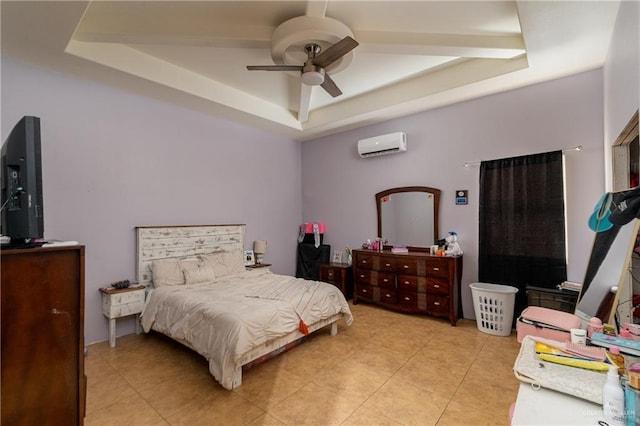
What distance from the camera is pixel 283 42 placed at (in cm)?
247

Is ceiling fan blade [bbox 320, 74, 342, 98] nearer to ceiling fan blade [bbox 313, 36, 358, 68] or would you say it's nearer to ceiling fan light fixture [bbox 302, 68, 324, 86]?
ceiling fan light fixture [bbox 302, 68, 324, 86]

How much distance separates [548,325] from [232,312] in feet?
7.44

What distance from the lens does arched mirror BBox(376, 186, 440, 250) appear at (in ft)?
13.6

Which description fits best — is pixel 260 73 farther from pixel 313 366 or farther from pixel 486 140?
pixel 313 366

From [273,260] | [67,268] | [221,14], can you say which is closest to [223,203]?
[273,260]

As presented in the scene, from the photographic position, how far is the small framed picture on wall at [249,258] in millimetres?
4617

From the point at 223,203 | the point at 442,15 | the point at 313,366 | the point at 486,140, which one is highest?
the point at 442,15

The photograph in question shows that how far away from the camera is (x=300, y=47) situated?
2.56m

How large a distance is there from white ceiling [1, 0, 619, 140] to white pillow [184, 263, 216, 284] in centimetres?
211

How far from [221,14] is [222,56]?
732mm

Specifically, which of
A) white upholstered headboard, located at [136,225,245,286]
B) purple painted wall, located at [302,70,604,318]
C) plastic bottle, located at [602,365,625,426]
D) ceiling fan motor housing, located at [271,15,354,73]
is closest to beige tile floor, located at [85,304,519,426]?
white upholstered headboard, located at [136,225,245,286]

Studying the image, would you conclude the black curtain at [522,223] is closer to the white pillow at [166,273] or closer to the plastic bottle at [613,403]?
the plastic bottle at [613,403]

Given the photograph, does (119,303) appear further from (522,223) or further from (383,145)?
(522,223)

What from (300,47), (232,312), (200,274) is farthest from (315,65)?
(200,274)
